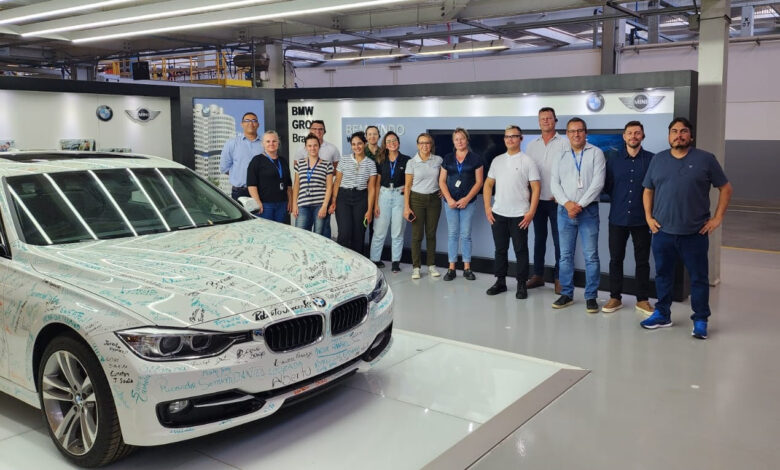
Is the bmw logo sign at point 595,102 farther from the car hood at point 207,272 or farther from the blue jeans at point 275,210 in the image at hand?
the car hood at point 207,272

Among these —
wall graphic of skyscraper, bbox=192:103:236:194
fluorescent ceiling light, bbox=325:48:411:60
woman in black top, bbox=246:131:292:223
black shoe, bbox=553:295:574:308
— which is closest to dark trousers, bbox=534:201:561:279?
black shoe, bbox=553:295:574:308

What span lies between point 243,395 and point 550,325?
11.1 feet

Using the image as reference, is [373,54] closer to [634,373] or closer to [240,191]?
[240,191]

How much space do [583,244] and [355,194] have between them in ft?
8.59

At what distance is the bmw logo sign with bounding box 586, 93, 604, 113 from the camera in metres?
7.06

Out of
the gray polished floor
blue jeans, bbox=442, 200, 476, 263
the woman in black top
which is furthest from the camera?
blue jeans, bbox=442, 200, 476, 263

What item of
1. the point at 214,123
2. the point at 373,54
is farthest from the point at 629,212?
the point at 373,54

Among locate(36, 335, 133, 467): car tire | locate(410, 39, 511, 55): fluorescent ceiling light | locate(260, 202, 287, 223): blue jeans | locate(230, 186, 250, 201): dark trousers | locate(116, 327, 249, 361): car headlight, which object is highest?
locate(410, 39, 511, 55): fluorescent ceiling light

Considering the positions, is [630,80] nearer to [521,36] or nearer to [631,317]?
[631,317]

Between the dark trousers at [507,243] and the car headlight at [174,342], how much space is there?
4.06 metres

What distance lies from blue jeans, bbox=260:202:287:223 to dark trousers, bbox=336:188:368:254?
744 mm

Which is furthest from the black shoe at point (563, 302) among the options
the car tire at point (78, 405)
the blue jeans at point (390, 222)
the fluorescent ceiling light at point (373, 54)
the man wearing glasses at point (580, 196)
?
the fluorescent ceiling light at point (373, 54)

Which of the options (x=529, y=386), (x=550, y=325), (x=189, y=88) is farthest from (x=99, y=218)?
(x=189, y=88)
